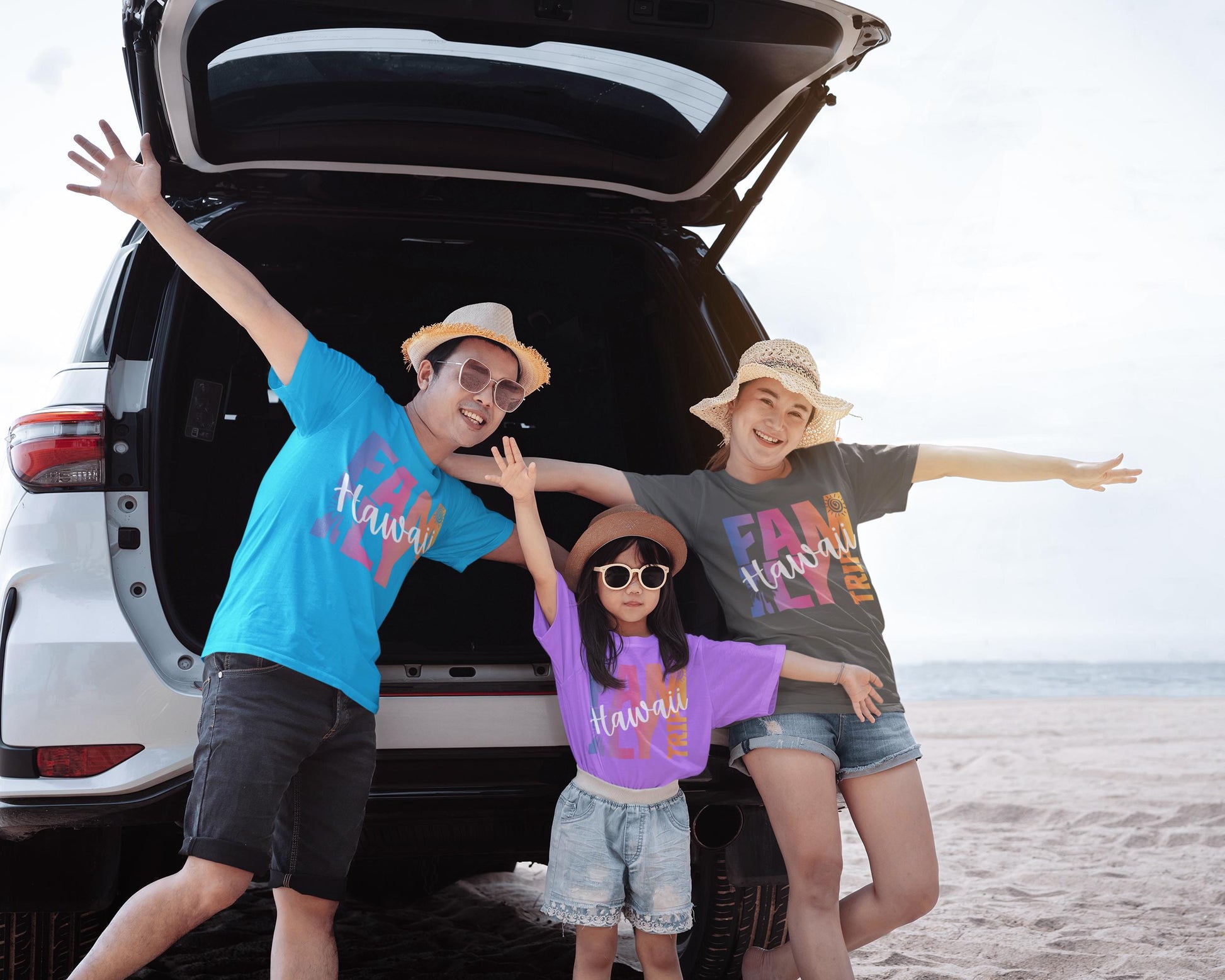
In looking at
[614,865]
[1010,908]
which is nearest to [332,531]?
[614,865]

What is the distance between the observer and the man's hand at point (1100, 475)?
262 cm

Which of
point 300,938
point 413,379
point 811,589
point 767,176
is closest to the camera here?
point 300,938

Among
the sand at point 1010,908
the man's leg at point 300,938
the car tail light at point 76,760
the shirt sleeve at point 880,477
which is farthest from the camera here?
the sand at point 1010,908

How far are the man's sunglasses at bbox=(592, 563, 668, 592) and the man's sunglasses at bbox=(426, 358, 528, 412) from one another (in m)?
0.41

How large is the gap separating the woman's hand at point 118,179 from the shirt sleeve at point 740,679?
4.73 feet

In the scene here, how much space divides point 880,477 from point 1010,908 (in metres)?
→ 1.94

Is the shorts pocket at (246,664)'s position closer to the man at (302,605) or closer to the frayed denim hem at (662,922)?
the man at (302,605)

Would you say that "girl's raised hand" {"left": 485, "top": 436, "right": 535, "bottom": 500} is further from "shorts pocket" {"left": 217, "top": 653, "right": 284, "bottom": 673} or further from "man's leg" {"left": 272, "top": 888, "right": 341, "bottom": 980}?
"man's leg" {"left": 272, "top": 888, "right": 341, "bottom": 980}

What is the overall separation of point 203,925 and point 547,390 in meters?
1.99

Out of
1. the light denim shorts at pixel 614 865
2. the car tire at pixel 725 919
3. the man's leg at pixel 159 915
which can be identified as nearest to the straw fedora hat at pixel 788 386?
the light denim shorts at pixel 614 865

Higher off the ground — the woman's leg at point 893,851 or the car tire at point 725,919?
the woman's leg at point 893,851

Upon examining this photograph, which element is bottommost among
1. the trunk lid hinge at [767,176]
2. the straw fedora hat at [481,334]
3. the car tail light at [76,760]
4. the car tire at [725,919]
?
the car tire at [725,919]

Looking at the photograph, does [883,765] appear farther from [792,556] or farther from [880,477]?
[880,477]

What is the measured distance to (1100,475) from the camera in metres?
2.63
